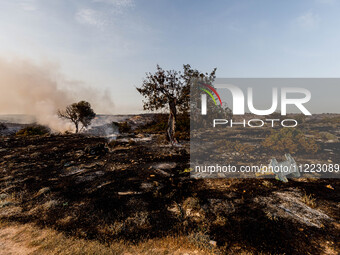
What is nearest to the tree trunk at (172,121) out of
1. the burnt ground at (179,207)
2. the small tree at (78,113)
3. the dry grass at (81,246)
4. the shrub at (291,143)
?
the burnt ground at (179,207)

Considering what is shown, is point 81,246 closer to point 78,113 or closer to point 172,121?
point 172,121

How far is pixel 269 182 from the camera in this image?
22.0 feet

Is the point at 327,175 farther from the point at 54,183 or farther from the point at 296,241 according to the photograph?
the point at 54,183

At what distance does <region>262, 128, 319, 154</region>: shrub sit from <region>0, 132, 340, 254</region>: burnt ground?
4666 millimetres

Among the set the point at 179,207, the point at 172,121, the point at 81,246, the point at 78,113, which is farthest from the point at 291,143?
the point at 78,113

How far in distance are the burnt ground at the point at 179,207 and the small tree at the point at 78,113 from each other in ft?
78.5

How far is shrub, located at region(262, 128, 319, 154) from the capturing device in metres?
11.1

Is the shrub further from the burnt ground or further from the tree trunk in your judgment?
the tree trunk

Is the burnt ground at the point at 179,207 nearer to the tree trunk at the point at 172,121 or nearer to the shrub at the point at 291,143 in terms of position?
the shrub at the point at 291,143

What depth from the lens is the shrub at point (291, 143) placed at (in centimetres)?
1114

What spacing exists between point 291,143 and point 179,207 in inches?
423

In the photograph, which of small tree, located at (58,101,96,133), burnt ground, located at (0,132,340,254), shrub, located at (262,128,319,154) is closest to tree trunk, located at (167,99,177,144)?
burnt ground, located at (0,132,340,254)

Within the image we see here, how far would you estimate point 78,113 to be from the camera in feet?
100

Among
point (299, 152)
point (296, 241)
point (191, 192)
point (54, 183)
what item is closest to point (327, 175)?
point (299, 152)
